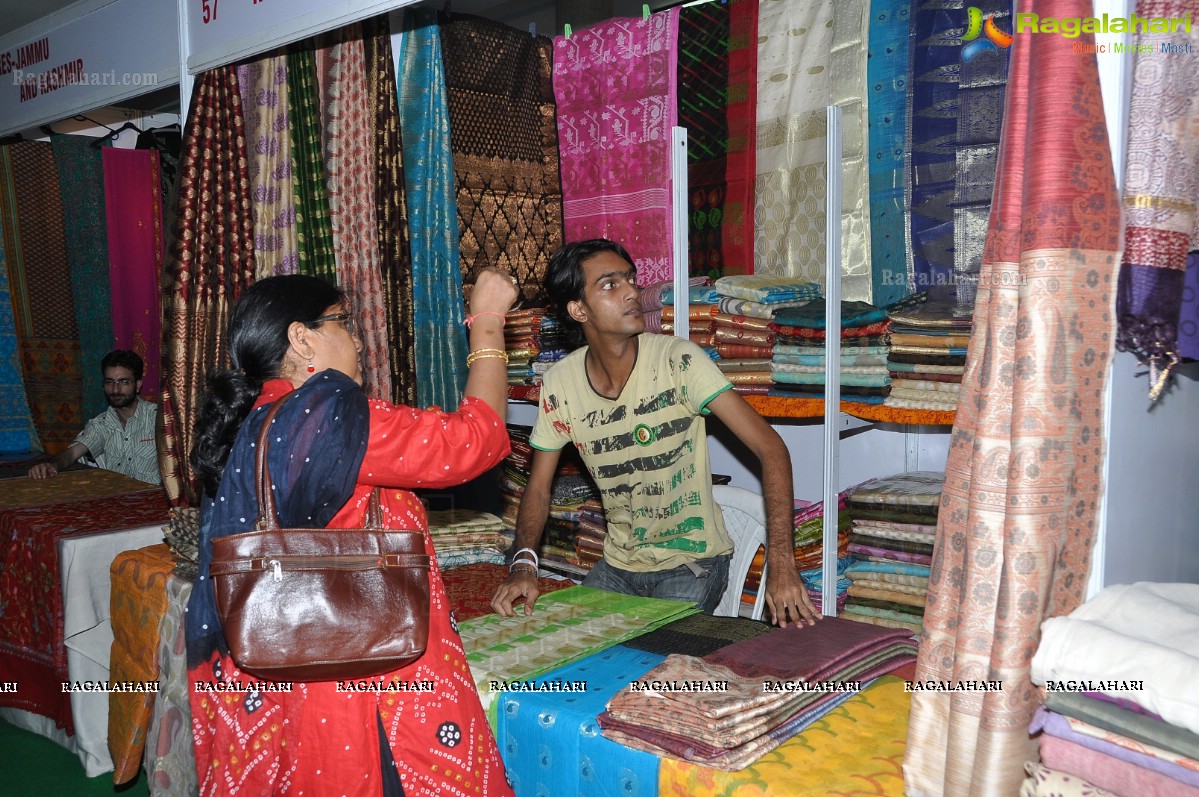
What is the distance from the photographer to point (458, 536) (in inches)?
119

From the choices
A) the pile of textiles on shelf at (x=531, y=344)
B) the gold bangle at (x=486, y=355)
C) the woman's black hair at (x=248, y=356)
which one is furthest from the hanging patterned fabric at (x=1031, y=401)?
the pile of textiles on shelf at (x=531, y=344)

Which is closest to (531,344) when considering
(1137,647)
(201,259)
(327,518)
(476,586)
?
(201,259)

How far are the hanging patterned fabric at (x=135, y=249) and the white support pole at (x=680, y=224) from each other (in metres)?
4.02

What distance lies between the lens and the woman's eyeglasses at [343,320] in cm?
165

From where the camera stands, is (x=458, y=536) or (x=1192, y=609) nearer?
(x=1192, y=609)

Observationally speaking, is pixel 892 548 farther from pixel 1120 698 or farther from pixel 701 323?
pixel 1120 698

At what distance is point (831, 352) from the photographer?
9.15 feet

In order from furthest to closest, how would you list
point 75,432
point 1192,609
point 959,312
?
point 75,432 → point 959,312 → point 1192,609

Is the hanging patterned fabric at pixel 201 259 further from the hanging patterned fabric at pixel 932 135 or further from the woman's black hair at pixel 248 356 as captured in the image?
the hanging patterned fabric at pixel 932 135

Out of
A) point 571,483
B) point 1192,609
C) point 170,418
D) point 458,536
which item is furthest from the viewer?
point 571,483

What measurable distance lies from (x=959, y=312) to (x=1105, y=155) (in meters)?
1.61

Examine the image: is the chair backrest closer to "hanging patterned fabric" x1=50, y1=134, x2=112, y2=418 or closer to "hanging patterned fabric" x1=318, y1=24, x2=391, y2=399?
"hanging patterned fabric" x1=318, y1=24, x2=391, y2=399

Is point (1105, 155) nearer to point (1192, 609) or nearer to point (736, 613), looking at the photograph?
point (1192, 609)

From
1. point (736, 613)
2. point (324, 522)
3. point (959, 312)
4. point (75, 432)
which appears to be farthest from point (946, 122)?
point (75, 432)
